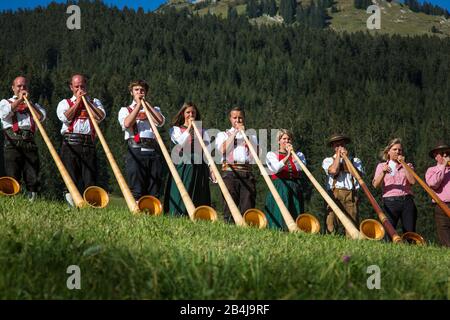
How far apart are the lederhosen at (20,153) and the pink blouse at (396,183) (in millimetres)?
5540

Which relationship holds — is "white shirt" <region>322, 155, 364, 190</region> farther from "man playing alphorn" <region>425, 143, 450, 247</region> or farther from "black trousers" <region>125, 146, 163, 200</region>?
"black trousers" <region>125, 146, 163, 200</region>

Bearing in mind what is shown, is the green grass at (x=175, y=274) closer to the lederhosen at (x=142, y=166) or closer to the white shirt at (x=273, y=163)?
the lederhosen at (x=142, y=166)

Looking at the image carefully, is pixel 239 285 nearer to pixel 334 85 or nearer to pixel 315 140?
pixel 315 140

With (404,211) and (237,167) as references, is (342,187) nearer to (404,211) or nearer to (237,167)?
(404,211)

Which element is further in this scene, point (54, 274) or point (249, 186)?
point (249, 186)

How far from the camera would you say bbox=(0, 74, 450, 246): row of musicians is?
7969mm

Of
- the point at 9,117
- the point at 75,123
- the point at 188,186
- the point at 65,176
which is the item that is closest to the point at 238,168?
the point at 188,186

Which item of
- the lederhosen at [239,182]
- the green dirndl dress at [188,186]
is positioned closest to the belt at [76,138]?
the green dirndl dress at [188,186]

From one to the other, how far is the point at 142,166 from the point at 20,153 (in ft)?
6.07

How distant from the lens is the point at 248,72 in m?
131

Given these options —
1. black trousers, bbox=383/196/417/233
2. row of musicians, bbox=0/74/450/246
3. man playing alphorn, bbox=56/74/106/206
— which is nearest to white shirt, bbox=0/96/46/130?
row of musicians, bbox=0/74/450/246
